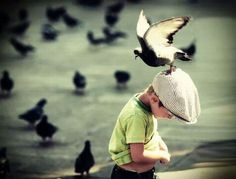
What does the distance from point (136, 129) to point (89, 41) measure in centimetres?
317

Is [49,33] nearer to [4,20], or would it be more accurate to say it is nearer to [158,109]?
[4,20]

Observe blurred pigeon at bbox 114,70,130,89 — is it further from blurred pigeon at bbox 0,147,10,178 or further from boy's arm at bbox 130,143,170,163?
boy's arm at bbox 130,143,170,163

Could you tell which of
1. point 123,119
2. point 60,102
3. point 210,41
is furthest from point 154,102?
point 210,41

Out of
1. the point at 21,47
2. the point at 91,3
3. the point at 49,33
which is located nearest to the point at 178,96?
the point at 21,47

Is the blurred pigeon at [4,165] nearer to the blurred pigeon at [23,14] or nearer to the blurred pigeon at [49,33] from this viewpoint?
the blurred pigeon at [49,33]

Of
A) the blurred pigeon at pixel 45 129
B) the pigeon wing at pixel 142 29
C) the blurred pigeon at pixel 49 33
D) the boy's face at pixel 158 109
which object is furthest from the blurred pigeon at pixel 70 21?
the boy's face at pixel 158 109

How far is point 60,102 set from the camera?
4.05 metres

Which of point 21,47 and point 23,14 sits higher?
point 23,14

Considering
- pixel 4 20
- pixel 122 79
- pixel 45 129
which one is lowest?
pixel 45 129

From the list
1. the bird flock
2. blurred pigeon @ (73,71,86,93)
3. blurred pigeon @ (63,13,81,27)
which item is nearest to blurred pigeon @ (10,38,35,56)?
the bird flock

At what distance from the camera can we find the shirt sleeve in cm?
209

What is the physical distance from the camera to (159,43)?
2105mm

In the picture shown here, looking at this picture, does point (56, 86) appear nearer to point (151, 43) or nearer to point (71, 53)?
point (71, 53)

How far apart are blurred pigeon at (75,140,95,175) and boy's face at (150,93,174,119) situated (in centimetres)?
102
